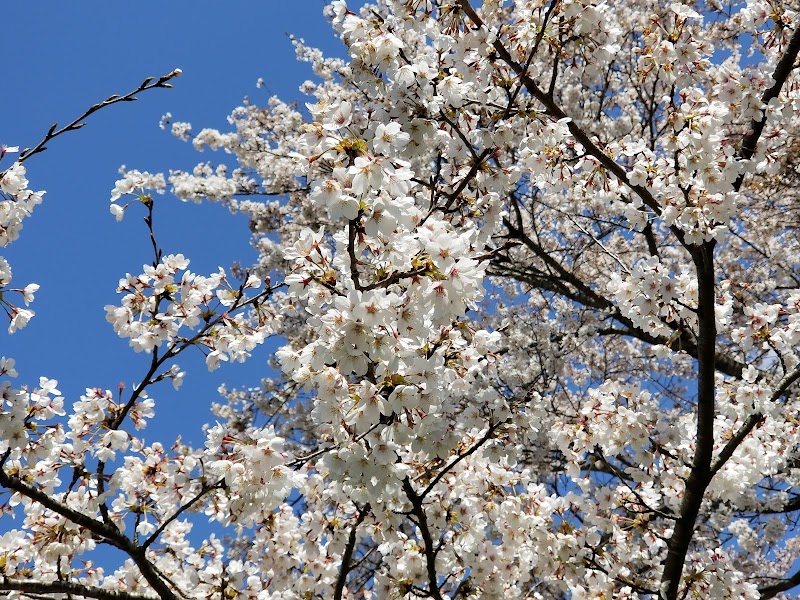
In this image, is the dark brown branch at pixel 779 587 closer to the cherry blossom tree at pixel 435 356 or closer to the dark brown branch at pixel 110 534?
the cherry blossom tree at pixel 435 356

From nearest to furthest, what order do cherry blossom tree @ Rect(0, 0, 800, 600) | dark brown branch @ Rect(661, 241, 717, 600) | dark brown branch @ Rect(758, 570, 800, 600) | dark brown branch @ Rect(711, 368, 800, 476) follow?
cherry blossom tree @ Rect(0, 0, 800, 600) < dark brown branch @ Rect(661, 241, 717, 600) < dark brown branch @ Rect(711, 368, 800, 476) < dark brown branch @ Rect(758, 570, 800, 600)

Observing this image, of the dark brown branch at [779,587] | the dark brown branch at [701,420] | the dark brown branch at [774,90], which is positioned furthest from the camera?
the dark brown branch at [779,587]

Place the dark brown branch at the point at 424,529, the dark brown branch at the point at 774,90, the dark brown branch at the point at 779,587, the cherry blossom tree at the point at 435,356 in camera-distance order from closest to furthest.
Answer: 1. the cherry blossom tree at the point at 435,356
2. the dark brown branch at the point at 424,529
3. the dark brown branch at the point at 774,90
4. the dark brown branch at the point at 779,587

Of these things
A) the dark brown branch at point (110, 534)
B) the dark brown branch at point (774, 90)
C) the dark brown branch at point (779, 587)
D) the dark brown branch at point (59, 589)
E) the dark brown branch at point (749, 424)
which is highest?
the dark brown branch at point (774, 90)

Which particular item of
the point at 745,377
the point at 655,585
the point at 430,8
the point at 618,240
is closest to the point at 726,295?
the point at 745,377

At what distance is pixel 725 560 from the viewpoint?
4.31 meters

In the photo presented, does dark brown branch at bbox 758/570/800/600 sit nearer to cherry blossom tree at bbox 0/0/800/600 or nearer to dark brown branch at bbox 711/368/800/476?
cherry blossom tree at bbox 0/0/800/600

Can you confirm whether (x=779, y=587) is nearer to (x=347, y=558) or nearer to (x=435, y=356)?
(x=347, y=558)

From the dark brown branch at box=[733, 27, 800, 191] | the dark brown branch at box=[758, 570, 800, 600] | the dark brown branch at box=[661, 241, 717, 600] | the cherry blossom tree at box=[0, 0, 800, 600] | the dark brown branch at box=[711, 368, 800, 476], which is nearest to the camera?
the cherry blossom tree at box=[0, 0, 800, 600]

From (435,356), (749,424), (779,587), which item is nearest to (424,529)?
(435,356)

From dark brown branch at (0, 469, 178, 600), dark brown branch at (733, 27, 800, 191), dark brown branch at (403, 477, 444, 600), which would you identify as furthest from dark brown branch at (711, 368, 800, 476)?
dark brown branch at (0, 469, 178, 600)

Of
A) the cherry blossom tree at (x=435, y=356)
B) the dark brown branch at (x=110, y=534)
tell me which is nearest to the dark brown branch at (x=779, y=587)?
the cherry blossom tree at (x=435, y=356)

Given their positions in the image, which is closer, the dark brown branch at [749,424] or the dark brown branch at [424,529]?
the dark brown branch at [424,529]

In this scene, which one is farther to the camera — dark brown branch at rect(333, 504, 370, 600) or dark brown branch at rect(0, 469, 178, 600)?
dark brown branch at rect(333, 504, 370, 600)
